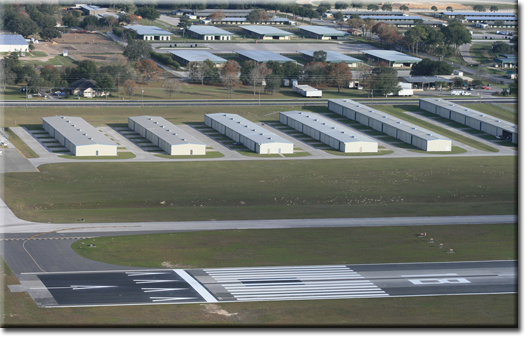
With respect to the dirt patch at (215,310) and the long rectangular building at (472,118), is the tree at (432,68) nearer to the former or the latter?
the long rectangular building at (472,118)

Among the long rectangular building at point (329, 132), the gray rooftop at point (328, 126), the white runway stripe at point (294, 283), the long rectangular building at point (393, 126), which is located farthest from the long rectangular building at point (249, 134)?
the white runway stripe at point (294, 283)

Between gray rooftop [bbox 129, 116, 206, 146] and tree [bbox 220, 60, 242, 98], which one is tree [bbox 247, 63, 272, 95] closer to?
tree [bbox 220, 60, 242, 98]

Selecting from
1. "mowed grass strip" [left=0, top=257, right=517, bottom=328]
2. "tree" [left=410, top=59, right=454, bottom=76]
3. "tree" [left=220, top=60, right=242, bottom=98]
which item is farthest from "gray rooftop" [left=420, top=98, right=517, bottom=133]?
"mowed grass strip" [left=0, top=257, right=517, bottom=328]

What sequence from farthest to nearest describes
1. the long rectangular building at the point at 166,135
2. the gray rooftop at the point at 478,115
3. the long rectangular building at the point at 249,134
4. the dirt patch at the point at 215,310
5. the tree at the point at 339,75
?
the tree at the point at 339,75, the gray rooftop at the point at 478,115, the long rectangular building at the point at 249,134, the long rectangular building at the point at 166,135, the dirt patch at the point at 215,310

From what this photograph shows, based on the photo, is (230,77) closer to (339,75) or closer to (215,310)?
(339,75)

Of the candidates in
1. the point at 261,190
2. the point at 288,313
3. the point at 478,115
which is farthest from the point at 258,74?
the point at 288,313

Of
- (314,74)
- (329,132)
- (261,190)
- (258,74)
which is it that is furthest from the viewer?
(314,74)
